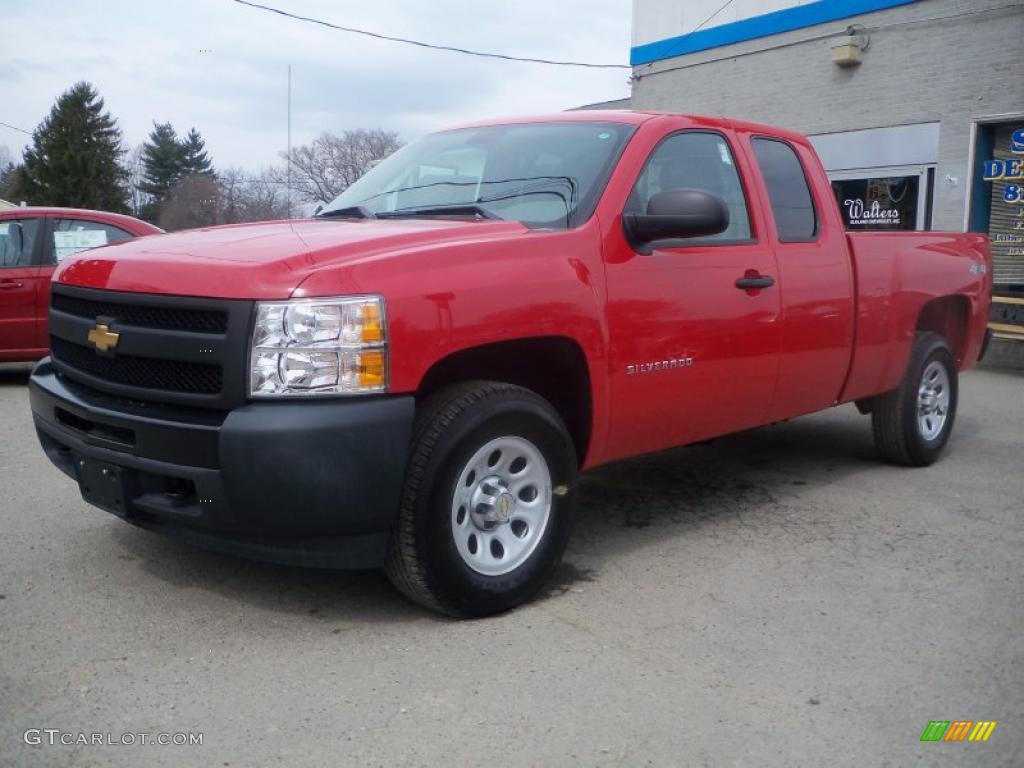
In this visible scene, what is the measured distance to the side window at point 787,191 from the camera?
16.7ft

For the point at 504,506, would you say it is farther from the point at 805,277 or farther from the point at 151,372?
the point at 805,277

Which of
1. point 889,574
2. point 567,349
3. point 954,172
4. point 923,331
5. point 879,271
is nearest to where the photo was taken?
point 567,349

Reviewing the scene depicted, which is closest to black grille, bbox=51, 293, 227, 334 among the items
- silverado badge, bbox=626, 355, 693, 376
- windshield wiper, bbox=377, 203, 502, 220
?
windshield wiper, bbox=377, 203, 502, 220

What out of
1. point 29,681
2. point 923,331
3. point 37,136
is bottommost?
point 29,681

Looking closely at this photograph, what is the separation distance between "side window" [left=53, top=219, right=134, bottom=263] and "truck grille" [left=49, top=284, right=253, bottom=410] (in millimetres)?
5961

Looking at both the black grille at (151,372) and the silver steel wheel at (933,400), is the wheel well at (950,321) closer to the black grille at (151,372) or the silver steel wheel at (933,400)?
the silver steel wheel at (933,400)

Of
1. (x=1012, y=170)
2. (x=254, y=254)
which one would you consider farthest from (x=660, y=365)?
(x=1012, y=170)

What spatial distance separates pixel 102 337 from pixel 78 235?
253 inches

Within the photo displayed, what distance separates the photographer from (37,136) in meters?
60.6

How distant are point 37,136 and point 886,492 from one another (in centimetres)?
6436

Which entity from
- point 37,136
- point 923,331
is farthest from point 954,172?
point 37,136

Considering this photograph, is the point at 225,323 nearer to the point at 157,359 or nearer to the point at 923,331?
the point at 157,359

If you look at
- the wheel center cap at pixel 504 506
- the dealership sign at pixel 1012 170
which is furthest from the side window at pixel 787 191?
the dealership sign at pixel 1012 170

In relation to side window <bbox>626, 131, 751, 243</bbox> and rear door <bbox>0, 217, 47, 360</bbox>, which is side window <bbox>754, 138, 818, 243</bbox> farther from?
rear door <bbox>0, 217, 47, 360</bbox>
